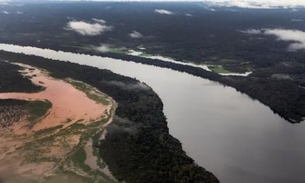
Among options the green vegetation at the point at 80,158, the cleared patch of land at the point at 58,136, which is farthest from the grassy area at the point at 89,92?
the green vegetation at the point at 80,158

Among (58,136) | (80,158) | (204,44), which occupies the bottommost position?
(80,158)

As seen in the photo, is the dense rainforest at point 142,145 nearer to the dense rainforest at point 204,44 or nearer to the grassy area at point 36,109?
the grassy area at point 36,109

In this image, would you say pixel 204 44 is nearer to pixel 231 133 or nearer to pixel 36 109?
pixel 36 109

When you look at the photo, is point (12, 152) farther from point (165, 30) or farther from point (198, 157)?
point (165, 30)

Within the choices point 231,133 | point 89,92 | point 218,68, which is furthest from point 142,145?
point 218,68

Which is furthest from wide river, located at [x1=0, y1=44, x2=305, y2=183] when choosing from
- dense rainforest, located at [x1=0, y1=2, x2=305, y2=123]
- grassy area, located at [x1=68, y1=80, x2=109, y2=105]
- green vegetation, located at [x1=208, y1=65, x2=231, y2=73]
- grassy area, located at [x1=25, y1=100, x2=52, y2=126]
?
grassy area, located at [x1=25, y1=100, x2=52, y2=126]
